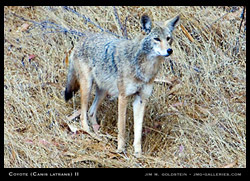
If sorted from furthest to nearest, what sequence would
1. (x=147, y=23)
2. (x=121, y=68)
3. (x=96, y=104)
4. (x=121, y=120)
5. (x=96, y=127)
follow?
1. (x=96, y=104)
2. (x=96, y=127)
3. (x=121, y=120)
4. (x=121, y=68)
5. (x=147, y=23)

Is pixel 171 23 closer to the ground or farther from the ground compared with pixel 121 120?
farther from the ground

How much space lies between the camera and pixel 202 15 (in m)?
7.62

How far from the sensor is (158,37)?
5.16 metres

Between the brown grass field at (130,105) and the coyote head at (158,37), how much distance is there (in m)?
1.38

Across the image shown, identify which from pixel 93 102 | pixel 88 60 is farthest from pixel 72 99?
pixel 88 60

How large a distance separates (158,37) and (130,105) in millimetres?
1776

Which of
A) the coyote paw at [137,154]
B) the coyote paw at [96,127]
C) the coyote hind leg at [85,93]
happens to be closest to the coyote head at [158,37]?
the coyote hind leg at [85,93]

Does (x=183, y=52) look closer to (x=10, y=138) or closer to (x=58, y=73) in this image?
(x=58, y=73)

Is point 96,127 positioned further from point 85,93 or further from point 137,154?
point 137,154

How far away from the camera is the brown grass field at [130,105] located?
18.4 feet

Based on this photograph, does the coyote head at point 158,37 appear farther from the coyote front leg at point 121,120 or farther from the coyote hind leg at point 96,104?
Answer: the coyote hind leg at point 96,104

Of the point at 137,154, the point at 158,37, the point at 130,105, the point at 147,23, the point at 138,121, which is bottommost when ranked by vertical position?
the point at 137,154

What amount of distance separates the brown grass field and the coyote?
0.98ft

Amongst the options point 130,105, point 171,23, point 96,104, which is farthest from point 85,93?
point 171,23
